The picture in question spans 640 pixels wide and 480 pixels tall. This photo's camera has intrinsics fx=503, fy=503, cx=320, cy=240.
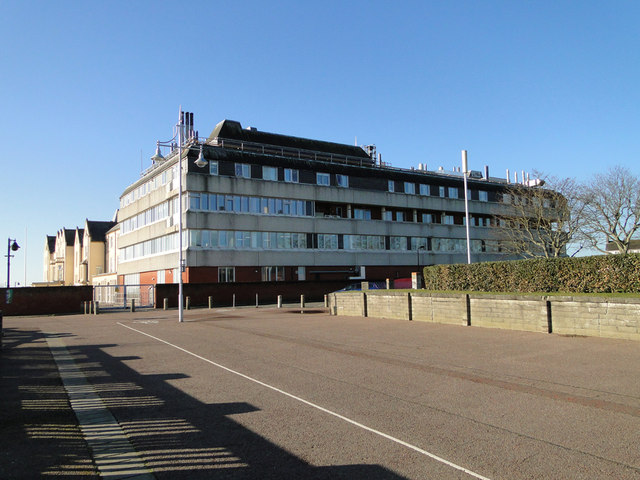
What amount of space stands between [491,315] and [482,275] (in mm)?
4673

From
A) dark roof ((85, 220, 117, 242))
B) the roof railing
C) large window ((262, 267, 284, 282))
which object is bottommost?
large window ((262, 267, 284, 282))

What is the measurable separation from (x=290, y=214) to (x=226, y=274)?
9.35 metres

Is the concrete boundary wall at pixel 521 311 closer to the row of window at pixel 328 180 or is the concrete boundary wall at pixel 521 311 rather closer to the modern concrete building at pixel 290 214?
the modern concrete building at pixel 290 214

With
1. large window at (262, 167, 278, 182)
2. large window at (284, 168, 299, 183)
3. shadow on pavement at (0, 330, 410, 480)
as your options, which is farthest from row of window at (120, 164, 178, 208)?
shadow on pavement at (0, 330, 410, 480)

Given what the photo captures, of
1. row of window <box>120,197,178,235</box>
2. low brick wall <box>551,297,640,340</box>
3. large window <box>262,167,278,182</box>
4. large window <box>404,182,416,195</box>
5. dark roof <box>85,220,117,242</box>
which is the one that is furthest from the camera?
dark roof <box>85,220,117,242</box>

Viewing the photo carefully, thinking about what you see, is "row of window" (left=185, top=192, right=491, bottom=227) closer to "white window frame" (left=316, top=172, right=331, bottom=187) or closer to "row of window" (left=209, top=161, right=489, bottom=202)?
"row of window" (left=209, top=161, right=489, bottom=202)

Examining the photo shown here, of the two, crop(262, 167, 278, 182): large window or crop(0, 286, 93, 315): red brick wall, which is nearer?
crop(0, 286, 93, 315): red brick wall

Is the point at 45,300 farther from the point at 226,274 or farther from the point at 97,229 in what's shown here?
the point at 97,229

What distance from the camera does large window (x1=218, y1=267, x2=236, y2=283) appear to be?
47.0 m

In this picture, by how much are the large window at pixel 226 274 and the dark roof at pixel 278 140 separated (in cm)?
1445

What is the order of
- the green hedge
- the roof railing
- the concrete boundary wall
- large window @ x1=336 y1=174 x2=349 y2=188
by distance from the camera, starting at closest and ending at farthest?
the concrete boundary wall, the green hedge, the roof railing, large window @ x1=336 y1=174 x2=349 y2=188

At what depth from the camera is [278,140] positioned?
57.4m

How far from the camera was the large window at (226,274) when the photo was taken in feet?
154

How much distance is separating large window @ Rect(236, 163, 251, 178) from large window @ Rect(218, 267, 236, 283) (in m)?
9.12
